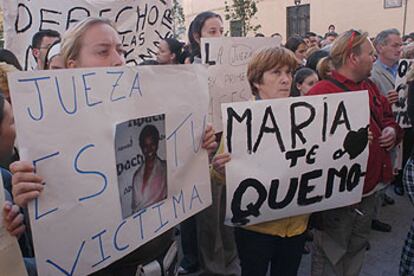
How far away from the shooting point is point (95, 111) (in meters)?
1.34

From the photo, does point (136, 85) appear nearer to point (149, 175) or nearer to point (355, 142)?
point (149, 175)

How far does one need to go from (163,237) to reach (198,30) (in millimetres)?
2170

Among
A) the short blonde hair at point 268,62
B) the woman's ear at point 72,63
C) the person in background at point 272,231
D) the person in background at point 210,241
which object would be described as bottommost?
the person in background at point 210,241

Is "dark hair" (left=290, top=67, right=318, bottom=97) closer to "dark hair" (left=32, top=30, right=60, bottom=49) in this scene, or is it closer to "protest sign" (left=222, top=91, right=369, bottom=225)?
"protest sign" (left=222, top=91, right=369, bottom=225)

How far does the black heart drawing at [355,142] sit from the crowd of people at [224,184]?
13 cm

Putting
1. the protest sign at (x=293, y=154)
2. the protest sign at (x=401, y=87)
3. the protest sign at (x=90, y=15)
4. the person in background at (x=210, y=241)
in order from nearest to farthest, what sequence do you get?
the protest sign at (x=293, y=154) < the person in background at (x=210, y=241) < the protest sign at (x=90, y=15) < the protest sign at (x=401, y=87)

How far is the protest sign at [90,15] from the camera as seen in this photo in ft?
10.0

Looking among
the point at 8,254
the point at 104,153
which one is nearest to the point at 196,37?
the point at 104,153

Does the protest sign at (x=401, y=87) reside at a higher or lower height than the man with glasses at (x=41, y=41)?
lower

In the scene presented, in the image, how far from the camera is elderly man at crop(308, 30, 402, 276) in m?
2.38

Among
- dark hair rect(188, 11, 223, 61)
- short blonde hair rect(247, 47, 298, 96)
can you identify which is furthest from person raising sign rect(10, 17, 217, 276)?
dark hair rect(188, 11, 223, 61)

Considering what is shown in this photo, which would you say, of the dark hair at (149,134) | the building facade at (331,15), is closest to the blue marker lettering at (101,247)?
the dark hair at (149,134)

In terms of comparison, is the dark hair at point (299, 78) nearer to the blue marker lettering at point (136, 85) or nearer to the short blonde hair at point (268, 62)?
the short blonde hair at point (268, 62)

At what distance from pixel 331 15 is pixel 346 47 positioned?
1838 centimetres
